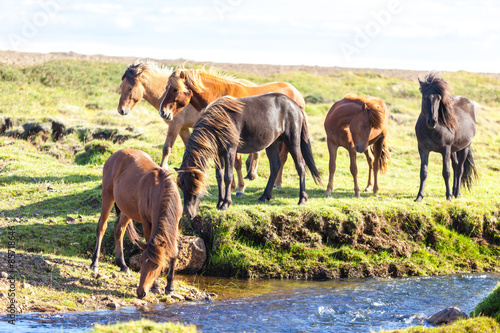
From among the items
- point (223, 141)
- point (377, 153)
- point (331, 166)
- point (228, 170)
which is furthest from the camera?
point (377, 153)

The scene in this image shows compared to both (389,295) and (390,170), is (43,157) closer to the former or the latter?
(390,170)

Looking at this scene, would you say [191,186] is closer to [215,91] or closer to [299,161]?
[299,161]

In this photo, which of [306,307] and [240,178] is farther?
[240,178]

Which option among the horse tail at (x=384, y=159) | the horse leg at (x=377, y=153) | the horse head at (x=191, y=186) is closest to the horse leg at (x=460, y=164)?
the horse tail at (x=384, y=159)

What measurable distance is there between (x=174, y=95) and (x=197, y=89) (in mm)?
516

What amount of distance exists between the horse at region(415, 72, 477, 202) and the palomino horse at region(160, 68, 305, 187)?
99.5 inches

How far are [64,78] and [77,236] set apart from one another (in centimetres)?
2518

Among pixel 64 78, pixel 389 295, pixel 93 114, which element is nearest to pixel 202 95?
pixel 389 295

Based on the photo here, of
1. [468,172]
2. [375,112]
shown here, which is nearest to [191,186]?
[375,112]

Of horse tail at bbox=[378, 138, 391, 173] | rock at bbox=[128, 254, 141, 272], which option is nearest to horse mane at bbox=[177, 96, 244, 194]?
A: rock at bbox=[128, 254, 141, 272]

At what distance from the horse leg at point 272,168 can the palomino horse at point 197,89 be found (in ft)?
3.31

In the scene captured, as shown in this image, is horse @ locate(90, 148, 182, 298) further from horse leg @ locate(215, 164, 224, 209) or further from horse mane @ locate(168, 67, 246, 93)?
horse mane @ locate(168, 67, 246, 93)

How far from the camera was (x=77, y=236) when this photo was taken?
8.93m

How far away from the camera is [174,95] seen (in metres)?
10.2
